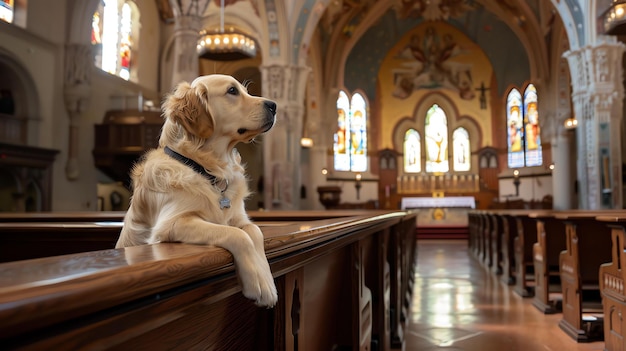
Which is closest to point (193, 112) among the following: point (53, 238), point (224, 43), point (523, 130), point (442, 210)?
point (53, 238)

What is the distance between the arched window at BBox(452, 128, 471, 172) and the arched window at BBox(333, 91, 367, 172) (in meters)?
4.37

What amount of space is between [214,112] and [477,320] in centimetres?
425

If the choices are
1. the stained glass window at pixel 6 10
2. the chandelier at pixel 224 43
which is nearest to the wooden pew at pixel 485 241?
the chandelier at pixel 224 43

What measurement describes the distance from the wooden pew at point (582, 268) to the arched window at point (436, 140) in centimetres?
2068

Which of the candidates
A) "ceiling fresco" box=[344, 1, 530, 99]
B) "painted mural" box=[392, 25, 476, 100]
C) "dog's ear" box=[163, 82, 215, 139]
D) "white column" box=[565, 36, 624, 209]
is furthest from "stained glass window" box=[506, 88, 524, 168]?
"dog's ear" box=[163, 82, 215, 139]

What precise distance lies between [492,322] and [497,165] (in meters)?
20.8

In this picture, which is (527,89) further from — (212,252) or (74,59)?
(212,252)

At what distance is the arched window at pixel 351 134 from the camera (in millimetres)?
24562

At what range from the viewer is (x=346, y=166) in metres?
24.9

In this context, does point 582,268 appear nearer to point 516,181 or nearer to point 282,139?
point 282,139

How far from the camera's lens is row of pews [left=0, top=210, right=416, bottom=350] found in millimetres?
569

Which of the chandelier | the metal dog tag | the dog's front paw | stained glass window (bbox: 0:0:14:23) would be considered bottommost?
the dog's front paw

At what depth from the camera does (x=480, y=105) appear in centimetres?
→ 2542

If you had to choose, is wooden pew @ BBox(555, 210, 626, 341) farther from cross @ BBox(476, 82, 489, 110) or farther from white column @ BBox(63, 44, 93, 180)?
cross @ BBox(476, 82, 489, 110)
